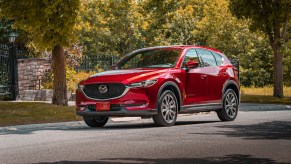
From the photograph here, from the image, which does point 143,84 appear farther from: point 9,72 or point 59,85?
point 9,72

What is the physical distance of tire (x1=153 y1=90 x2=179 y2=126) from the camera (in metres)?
14.4

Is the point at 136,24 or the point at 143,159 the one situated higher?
the point at 136,24

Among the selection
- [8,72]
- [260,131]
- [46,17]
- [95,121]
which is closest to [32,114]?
[95,121]

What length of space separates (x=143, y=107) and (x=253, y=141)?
306 cm

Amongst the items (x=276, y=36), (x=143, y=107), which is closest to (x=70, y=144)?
(x=143, y=107)

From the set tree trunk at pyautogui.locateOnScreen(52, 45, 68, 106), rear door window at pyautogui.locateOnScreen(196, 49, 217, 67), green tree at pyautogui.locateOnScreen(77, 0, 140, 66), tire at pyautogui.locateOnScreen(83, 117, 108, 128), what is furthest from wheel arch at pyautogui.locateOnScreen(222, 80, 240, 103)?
green tree at pyautogui.locateOnScreen(77, 0, 140, 66)

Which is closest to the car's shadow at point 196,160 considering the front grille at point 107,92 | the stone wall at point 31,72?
the front grille at point 107,92

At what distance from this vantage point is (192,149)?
1059 cm

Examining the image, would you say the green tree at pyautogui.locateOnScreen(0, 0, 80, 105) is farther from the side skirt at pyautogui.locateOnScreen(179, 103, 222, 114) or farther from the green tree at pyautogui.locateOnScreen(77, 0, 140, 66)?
the green tree at pyautogui.locateOnScreen(77, 0, 140, 66)

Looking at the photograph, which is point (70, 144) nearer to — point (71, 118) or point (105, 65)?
point (71, 118)

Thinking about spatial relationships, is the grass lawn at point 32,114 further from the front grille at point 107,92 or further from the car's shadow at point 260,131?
the car's shadow at point 260,131

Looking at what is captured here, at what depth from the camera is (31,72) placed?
2697 centimetres

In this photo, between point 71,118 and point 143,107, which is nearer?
point 143,107

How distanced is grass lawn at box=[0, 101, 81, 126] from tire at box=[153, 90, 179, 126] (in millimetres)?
3172
